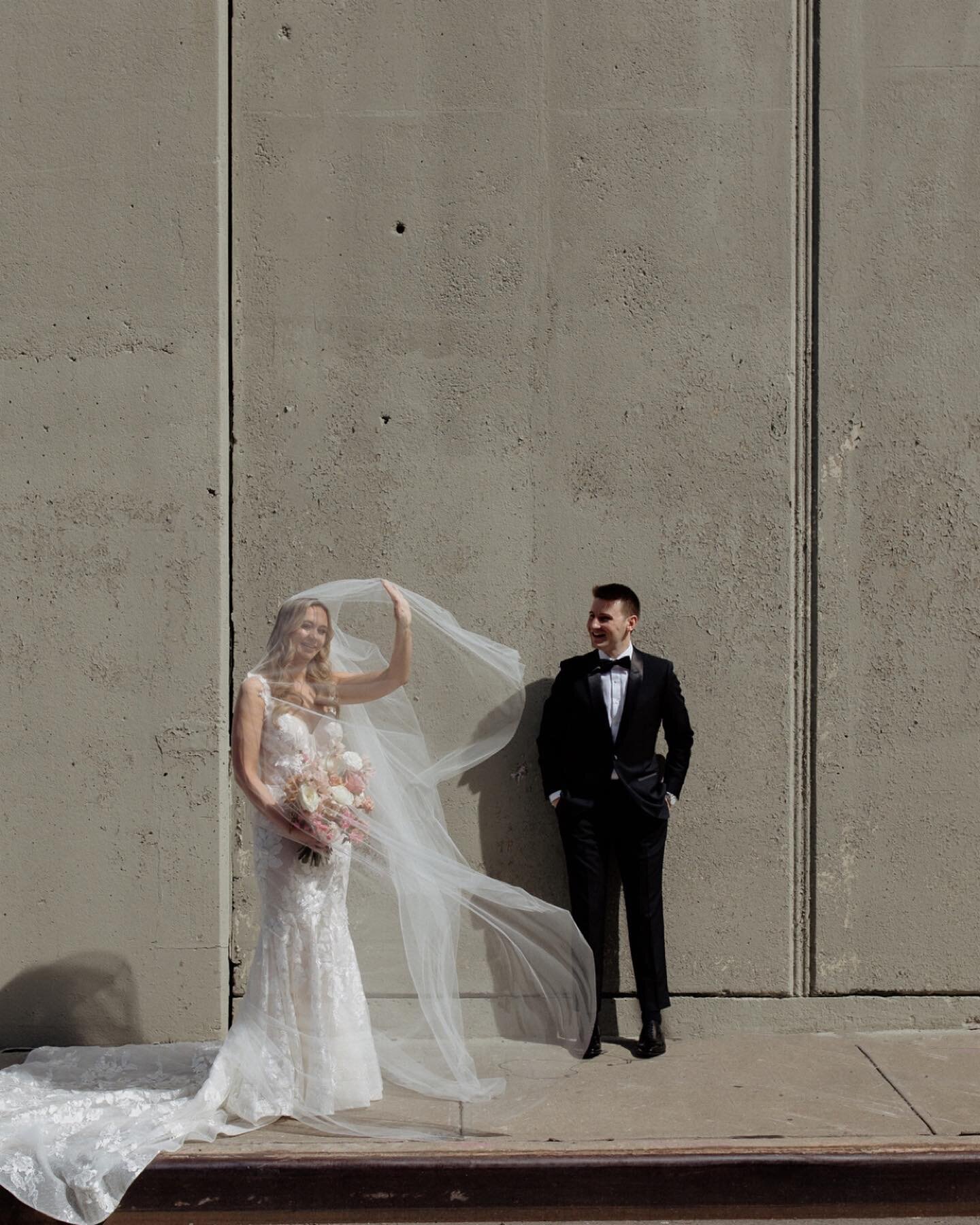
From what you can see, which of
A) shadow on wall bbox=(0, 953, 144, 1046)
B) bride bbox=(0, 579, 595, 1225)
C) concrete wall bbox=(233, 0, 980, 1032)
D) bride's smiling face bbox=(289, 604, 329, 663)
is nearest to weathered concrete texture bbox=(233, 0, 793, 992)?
concrete wall bbox=(233, 0, 980, 1032)

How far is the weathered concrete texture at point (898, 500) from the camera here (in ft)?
19.6

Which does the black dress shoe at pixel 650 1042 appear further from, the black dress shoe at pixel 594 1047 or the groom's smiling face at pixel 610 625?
the groom's smiling face at pixel 610 625

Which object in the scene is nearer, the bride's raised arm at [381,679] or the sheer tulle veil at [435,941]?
the sheer tulle veil at [435,941]

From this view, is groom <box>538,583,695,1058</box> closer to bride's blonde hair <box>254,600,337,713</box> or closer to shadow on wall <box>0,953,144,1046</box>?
bride's blonde hair <box>254,600,337,713</box>

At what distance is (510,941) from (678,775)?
1176mm

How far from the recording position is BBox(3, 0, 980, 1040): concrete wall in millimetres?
5977

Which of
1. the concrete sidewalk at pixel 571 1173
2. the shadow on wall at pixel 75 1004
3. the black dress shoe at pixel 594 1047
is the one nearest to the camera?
the concrete sidewalk at pixel 571 1173

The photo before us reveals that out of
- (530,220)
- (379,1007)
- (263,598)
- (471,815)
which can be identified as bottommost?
(379,1007)

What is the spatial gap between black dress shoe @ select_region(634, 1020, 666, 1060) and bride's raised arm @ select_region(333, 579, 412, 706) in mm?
1995

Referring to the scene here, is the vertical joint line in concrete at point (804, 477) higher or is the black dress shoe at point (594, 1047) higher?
Result: the vertical joint line in concrete at point (804, 477)

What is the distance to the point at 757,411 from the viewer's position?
5.99 metres

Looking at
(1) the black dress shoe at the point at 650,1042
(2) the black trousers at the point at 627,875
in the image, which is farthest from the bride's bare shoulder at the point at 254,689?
(1) the black dress shoe at the point at 650,1042

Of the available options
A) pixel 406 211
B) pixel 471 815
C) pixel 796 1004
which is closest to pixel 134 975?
pixel 471 815

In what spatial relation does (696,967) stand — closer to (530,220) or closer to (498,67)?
(530,220)
